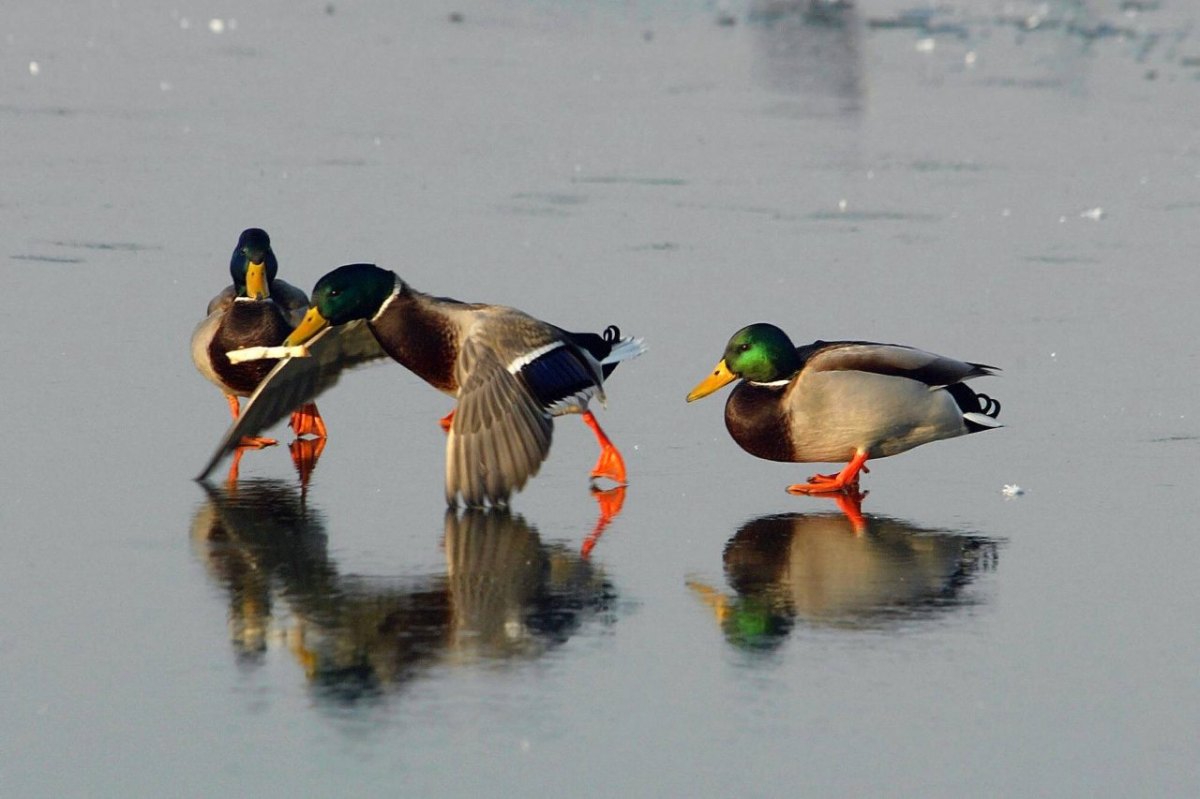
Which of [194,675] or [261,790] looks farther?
[194,675]

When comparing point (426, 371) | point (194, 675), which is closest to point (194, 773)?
point (194, 675)

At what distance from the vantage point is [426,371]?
7.30 meters

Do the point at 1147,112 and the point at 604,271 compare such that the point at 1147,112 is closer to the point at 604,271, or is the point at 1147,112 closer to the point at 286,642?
the point at 604,271

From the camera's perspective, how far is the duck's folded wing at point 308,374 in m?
7.39

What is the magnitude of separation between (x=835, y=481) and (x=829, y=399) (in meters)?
0.27

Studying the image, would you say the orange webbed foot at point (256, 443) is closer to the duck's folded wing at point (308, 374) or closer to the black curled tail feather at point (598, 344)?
the duck's folded wing at point (308, 374)

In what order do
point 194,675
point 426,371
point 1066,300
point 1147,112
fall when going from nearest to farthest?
point 194,675, point 426,371, point 1066,300, point 1147,112

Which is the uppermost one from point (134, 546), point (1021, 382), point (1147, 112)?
point (1147, 112)

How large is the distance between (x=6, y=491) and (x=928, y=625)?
9.68 feet

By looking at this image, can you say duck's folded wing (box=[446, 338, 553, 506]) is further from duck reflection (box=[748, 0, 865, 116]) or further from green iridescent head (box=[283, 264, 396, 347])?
duck reflection (box=[748, 0, 865, 116])

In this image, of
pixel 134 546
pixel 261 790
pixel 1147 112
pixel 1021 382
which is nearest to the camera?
pixel 261 790

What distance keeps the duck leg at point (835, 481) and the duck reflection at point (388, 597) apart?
3.42ft

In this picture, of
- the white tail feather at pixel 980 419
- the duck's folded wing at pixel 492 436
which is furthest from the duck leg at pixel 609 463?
the white tail feather at pixel 980 419

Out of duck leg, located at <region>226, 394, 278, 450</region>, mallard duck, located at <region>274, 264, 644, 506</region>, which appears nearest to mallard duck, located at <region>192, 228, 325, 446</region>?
duck leg, located at <region>226, 394, 278, 450</region>
